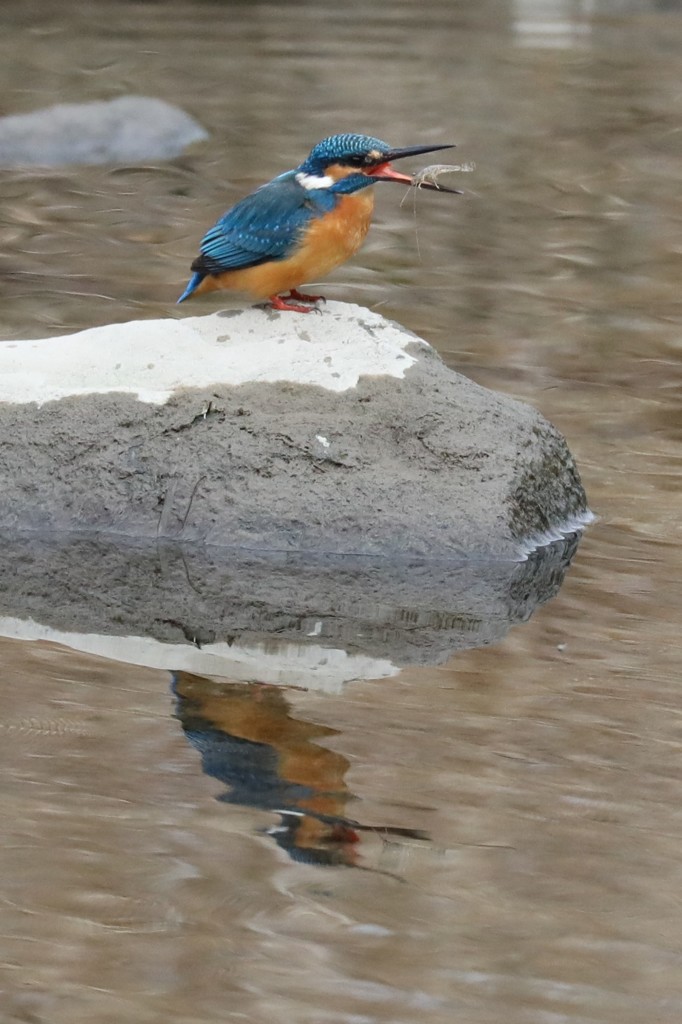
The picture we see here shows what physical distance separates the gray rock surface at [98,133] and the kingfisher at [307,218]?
6848mm

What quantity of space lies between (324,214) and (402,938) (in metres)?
2.55

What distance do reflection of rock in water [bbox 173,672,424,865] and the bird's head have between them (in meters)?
1.58

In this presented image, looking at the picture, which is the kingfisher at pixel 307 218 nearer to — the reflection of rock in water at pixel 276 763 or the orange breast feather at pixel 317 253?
the orange breast feather at pixel 317 253

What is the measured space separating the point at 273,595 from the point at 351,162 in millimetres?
1274

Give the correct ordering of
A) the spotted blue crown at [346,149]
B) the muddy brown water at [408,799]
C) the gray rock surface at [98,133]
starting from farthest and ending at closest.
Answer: the gray rock surface at [98,133] → the spotted blue crown at [346,149] → the muddy brown water at [408,799]

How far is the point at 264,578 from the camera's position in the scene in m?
5.11

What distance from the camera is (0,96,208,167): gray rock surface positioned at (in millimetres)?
11953

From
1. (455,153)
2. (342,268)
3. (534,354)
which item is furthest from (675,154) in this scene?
(534,354)

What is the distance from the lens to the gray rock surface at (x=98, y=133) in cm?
1195

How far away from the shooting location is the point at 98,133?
12289 mm

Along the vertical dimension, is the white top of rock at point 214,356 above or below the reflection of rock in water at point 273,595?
above

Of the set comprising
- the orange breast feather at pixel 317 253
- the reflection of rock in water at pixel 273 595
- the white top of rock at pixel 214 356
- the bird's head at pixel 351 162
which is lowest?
the reflection of rock in water at pixel 273 595

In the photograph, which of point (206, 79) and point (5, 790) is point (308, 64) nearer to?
point (206, 79)

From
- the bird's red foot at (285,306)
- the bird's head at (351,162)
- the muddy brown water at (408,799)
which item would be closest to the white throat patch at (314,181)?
the bird's head at (351,162)
